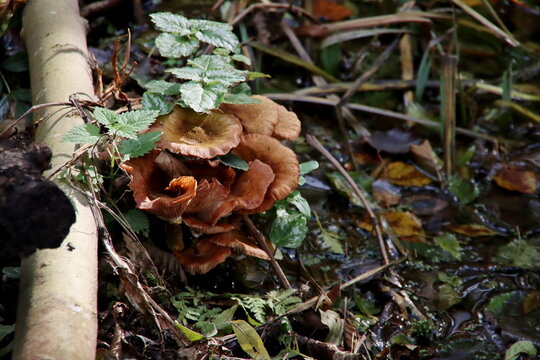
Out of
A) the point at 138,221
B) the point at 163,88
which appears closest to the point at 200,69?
the point at 163,88

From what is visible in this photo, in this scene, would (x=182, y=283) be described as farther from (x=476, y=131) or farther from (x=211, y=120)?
(x=476, y=131)

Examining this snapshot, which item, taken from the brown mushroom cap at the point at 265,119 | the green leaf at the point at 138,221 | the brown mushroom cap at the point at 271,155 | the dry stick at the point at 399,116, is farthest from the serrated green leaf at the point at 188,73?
the dry stick at the point at 399,116

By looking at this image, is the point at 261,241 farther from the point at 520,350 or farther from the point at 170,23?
the point at 520,350

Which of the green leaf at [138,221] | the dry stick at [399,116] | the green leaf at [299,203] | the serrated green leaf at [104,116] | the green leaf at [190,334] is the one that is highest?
the serrated green leaf at [104,116]

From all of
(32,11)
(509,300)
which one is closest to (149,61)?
(32,11)

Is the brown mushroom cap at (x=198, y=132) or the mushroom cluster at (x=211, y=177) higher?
the brown mushroom cap at (x=198, y=132)

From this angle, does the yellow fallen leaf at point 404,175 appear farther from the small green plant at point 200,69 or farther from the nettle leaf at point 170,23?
the nettle leaf at point 170,23
